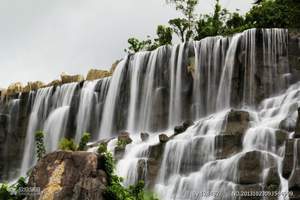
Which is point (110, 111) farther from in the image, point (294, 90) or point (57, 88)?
point (294, 90)

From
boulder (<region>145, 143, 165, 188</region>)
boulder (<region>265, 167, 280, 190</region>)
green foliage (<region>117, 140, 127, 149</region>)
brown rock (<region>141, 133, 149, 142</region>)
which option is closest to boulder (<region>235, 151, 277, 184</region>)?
boulder (<region>265, 167, 280, 190</region>)

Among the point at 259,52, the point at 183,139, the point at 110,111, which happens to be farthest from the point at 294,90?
the point at 110,111

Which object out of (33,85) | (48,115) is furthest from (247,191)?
(33,85)

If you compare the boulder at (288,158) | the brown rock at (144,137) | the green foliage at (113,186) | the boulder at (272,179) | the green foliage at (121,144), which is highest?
the brown rock at (144,137)

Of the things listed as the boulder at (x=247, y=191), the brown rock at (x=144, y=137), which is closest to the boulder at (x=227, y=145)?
the boulder at (x=247, y=191)

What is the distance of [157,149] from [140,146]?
2.34m

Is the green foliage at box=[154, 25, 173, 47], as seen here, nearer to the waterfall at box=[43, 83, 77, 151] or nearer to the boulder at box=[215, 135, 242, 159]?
the waterfall at box=[43, 83, 77, 151]

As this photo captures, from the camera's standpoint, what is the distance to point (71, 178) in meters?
20.8

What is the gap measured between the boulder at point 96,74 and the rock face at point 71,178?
24.2 metres

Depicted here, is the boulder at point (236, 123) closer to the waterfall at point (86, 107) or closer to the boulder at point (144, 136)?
the boulder at point (144, 136)

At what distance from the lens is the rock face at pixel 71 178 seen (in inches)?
808

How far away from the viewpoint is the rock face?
20.5 meters

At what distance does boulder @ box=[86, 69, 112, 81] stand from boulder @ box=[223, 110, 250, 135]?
58.7 feet

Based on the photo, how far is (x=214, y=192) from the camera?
82.6 ft
